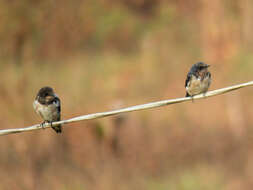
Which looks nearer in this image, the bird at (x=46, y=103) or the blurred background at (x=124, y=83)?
the bird at (x=46, y=103)

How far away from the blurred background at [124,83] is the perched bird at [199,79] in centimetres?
1047

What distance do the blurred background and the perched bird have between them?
10.5 metres

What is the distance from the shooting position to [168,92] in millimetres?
20688

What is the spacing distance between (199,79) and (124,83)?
1125cm

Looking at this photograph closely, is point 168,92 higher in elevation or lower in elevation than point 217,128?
higher

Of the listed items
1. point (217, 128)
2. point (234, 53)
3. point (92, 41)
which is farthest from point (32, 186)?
point (234, 53)

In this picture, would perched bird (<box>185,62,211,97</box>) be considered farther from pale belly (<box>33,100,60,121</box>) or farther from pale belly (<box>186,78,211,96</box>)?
pale belly (<box>33,100,60,121</box>)

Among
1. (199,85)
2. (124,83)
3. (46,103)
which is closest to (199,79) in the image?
(199,85)

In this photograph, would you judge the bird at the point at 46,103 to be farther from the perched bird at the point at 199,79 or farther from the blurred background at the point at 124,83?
the blurred background at the point at 124,83

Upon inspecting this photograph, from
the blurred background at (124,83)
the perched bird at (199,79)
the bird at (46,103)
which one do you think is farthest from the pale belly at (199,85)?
the blurred background at (124,83)

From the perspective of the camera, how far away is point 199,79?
9.41m

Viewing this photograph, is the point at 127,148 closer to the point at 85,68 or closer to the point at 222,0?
the point at 85,68

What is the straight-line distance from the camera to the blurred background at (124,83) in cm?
1995

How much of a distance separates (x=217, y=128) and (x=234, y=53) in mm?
2866
